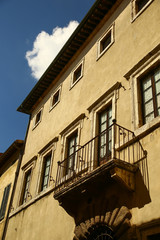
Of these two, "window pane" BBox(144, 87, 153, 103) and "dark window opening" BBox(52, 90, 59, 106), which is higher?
"dark window opening" BBox(52, 90, 59, 106)

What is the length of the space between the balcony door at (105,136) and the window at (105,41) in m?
2.58

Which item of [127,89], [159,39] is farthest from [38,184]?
[159,39]

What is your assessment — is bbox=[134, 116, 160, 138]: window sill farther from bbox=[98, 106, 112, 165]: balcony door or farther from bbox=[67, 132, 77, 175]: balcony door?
bbox=[67, 132, 77, 175]: balcony door

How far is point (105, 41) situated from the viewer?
11.0m

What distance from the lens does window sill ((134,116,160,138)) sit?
6.58 metres

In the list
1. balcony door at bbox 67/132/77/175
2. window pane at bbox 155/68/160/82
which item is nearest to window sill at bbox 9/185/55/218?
balcony door at bbox 67/132/77/175

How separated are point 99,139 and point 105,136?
1.07ft

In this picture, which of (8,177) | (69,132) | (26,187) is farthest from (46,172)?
(8,177)

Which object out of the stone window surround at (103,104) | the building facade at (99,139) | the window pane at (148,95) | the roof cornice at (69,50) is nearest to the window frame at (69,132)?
the building facade at (99,139)

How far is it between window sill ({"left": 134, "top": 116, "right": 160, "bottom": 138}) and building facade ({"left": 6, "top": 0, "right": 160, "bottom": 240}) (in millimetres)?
32

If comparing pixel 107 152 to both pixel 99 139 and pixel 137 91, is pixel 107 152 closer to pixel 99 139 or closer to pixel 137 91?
pixel 99 139

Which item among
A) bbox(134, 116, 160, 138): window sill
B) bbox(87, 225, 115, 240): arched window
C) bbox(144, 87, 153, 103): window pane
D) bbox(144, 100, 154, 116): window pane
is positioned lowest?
bbox(87, 225, 115, 240): arched window

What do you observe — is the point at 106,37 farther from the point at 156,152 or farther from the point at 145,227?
the point at 145,227

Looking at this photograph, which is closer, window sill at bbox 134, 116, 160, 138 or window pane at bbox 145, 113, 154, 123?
window sill at bbox 134, 116, 160, 138
